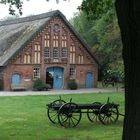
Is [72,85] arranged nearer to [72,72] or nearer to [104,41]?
[72,72]

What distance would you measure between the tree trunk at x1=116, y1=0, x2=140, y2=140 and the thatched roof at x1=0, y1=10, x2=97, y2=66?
1399 inches

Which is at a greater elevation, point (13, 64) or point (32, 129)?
point (13, 64)

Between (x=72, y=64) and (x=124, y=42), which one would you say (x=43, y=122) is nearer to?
(x=124, y=42)

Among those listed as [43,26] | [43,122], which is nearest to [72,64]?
[43,26]

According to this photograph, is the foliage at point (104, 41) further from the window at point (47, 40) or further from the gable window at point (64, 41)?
the window at point (47, 40)

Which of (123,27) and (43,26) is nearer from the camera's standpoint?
(123,27)

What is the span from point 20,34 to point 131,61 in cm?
3964

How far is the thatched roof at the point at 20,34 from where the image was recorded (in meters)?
44.0

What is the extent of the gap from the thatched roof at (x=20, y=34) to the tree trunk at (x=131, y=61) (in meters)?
35.5

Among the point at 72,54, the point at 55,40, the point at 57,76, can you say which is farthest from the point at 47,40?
the point at 57,76

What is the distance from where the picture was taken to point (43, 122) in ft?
60.0

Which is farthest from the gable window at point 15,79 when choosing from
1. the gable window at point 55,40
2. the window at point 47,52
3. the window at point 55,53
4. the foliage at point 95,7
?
the foliage at point 95,7

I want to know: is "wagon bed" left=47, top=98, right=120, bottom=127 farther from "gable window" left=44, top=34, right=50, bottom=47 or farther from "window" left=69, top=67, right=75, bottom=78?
"window" left=69, top=67, right=75, bottom=78

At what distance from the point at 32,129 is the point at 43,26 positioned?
29753 mm
